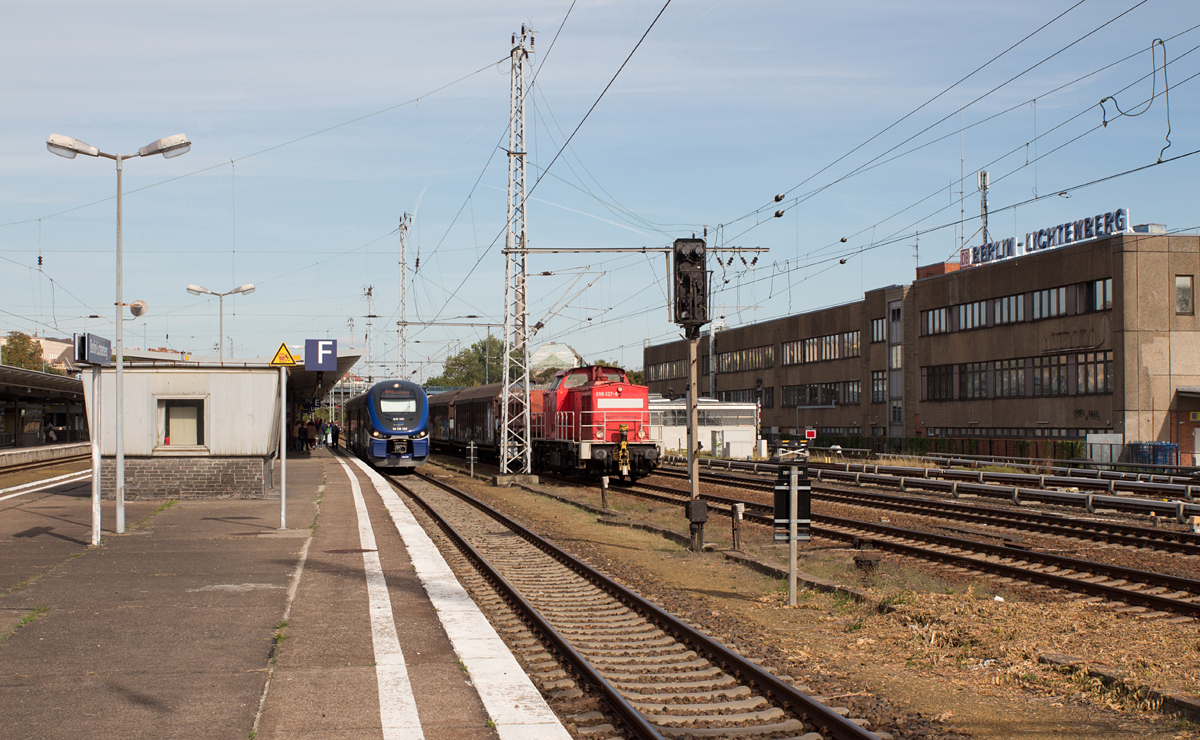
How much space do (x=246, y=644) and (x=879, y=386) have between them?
56.9 metres

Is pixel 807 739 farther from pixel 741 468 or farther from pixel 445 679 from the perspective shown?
pixel 741 468

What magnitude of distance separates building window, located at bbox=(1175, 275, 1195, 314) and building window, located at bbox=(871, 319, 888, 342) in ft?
64.2

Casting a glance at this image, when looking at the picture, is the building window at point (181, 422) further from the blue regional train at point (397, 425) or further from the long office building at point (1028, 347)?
the long office building at point (1028, 347)

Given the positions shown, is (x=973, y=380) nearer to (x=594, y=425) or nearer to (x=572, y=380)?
(x=572, y=380)

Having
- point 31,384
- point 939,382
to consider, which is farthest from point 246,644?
Result: point 939,382

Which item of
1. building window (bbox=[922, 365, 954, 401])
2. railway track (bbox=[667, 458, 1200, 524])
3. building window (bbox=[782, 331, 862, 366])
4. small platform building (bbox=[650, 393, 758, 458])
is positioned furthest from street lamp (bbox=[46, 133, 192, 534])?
building window (bbox=[782, 331, 862, 366])

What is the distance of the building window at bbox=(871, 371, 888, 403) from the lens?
198 feet

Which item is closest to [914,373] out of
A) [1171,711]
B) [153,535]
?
[153,535]

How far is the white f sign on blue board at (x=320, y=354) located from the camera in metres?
17.4

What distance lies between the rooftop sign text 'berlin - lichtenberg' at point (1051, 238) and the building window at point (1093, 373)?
5311mm

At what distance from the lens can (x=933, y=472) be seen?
3136 cm

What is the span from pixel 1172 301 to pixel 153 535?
4116 cm

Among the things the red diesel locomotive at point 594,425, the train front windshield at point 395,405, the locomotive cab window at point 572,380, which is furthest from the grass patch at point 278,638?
the train front windshield at point 395,405

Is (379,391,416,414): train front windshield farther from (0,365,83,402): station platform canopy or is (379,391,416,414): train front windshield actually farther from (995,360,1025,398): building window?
(995,360,1025,398): building window
